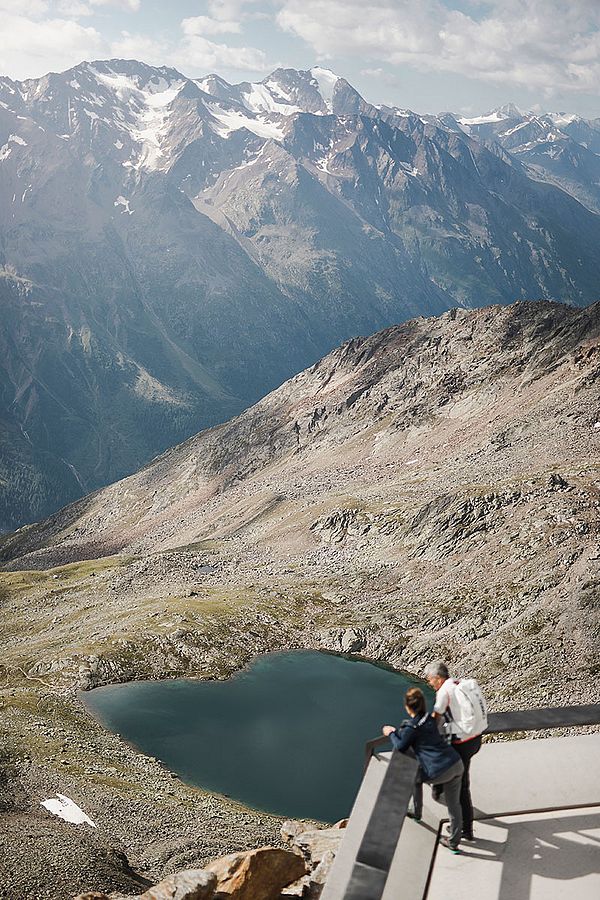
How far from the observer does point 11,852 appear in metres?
31.4

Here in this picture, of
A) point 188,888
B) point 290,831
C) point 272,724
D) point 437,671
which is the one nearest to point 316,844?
point 290,831

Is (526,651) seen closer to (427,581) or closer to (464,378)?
(427,581)

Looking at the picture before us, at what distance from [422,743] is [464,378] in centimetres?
17157

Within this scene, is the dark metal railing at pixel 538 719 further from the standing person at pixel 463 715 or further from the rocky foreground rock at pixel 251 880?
the rocky foreground rock at pixel 251 880

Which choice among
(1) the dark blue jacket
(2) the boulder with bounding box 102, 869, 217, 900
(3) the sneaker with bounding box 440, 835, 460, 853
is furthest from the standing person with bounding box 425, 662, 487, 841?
(2) the boulder with bounding box 102, 869, 217, 900

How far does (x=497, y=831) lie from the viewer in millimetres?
18016

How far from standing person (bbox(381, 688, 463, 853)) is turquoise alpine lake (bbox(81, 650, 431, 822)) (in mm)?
47081

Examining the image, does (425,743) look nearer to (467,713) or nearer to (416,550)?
(467,713)

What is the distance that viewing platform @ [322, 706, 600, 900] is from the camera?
1553 cm

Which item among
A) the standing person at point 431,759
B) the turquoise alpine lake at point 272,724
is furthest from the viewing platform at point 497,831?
the turquoise alpine lake at point 272,724

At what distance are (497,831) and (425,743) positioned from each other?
2.61 m

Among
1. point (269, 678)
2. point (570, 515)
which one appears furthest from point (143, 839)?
point (570, 515)

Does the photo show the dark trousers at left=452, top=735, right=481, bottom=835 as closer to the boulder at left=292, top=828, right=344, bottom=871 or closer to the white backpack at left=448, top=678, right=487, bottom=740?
the white backpack at left=448, top=678, right=487, bottom=740

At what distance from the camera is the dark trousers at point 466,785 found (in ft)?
58.3
